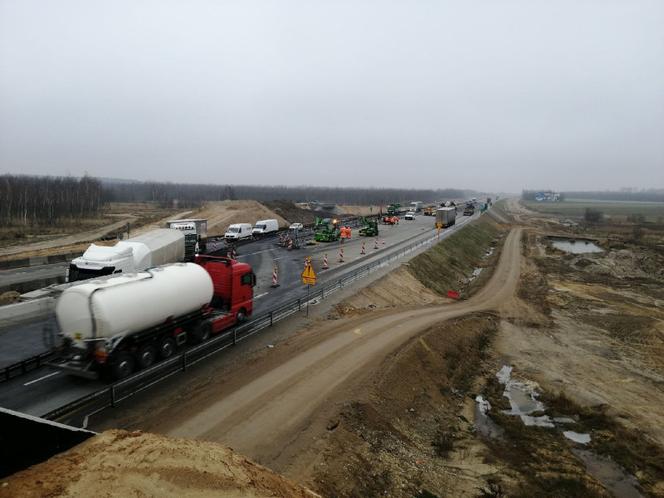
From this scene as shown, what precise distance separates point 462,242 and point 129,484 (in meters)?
60.4

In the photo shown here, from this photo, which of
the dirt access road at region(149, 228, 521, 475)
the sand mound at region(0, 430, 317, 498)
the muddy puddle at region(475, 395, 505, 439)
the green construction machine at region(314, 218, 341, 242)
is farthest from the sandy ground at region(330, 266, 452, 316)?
the green construction machine at region(314, 218, 341, 242)

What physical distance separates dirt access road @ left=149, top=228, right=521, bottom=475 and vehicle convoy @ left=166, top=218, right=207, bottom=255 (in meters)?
15.7

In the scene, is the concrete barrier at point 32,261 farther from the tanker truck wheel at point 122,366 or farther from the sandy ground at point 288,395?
the sandy ground at point 288,395

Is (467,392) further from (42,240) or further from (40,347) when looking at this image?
(42,240)

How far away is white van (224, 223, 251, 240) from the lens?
5256cm

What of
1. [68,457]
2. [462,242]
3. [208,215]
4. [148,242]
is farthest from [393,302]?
[208,215]

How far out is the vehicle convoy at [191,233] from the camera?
39000 mm

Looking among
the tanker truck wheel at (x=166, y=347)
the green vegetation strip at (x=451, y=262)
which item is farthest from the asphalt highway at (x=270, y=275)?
the green vegetation strip at (x=451, y=262)

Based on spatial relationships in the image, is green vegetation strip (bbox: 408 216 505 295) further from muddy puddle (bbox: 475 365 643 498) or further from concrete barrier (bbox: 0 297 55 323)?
concrete barrier (bbox: 0 297 55 323)

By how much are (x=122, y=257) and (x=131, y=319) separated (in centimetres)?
941

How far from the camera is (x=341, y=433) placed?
13164 millimetres

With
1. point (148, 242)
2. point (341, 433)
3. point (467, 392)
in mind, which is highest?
point (148, 242)

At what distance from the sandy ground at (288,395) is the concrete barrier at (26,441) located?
3.63 m

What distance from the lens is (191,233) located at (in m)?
43.0
